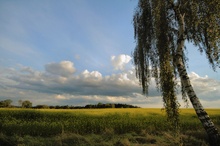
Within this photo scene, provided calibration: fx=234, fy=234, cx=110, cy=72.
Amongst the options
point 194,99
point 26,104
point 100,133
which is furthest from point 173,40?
point 26,104

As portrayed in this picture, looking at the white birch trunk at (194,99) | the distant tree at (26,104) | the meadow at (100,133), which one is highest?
the distant tree at (26,104)

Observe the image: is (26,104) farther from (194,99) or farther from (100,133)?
(194,99)

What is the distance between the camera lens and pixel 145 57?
10484 mm

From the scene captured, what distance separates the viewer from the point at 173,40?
434 inches

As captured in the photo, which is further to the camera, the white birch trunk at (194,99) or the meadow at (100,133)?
the meadow at (100,133)

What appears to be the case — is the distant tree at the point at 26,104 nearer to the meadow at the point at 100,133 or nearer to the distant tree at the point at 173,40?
the meadow at the point at 100,133

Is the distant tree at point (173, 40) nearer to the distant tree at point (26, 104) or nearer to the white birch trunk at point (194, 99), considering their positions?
the white birch trunk at point (194, 99)

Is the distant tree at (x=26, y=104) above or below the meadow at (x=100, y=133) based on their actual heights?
above

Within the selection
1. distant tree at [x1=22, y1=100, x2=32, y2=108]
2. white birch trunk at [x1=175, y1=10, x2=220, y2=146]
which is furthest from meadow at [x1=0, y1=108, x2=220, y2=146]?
distant tree at [x1=22, y1=100, x2=32, y2=108]

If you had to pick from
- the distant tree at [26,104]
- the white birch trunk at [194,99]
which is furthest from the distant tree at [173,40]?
the distant tree at [26,104]

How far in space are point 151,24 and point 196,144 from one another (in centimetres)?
621

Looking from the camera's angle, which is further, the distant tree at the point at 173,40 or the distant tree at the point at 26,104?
the distant tree at the point at 26,104

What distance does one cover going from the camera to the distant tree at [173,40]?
9562 millimetres

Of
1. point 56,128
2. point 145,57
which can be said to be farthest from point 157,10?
point 56,128
